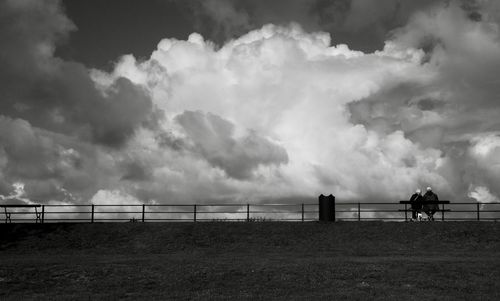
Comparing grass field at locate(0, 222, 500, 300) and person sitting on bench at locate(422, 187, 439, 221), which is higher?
person sitting on bench at locate(422, 187, 439, 221)

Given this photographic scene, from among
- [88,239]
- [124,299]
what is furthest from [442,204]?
[124,299]

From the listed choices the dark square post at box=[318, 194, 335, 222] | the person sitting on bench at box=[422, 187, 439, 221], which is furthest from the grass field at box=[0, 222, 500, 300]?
the person sitting on bench at box=[422, 187, 439, 221]

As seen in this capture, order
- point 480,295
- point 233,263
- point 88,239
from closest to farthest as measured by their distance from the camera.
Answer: point 480,295, point 233,263, point 88,239

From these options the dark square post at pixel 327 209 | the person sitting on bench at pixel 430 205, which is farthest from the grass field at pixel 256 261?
the person sitting on bench at pixel 430 205

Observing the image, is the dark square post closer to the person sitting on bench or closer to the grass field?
the grass field

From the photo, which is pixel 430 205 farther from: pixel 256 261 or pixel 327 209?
pixel 256 261

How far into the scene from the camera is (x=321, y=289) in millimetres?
18484

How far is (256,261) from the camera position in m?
22.8

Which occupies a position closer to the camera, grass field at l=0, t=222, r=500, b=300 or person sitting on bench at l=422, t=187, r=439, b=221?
grass field at l=0, t=222, r=500, b=300

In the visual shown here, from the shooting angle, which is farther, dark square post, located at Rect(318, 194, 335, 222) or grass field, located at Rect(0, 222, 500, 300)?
dark square post, located at Rect(318, 194, 335, 222)

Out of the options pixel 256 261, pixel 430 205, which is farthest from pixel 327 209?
pixel 256 261

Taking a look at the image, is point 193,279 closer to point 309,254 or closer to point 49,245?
point 309,254

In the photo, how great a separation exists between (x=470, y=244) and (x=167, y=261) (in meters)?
15.3

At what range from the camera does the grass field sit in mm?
18516
